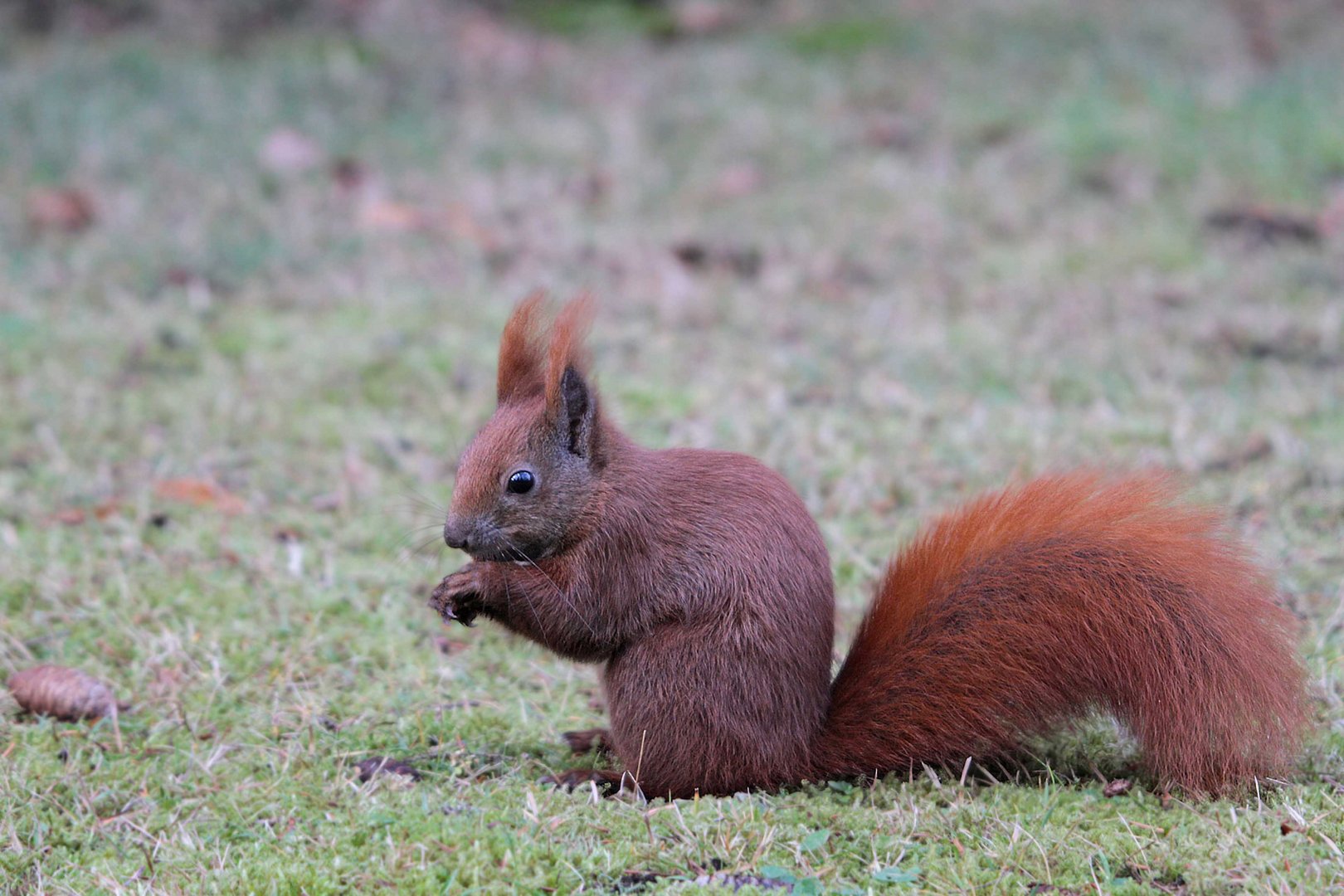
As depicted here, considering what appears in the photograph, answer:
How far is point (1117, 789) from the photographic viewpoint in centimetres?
264

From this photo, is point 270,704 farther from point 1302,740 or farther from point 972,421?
point 972,421

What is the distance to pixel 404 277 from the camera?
6457 millimetres

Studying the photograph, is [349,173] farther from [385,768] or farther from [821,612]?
[821,612]

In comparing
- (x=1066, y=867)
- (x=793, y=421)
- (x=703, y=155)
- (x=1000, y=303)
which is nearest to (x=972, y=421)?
(x=793, y=421)

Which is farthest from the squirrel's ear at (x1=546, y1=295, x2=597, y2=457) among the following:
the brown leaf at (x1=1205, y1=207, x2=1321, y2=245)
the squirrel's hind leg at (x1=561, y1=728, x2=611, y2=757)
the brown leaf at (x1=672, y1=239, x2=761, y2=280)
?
the brown leaf at (x1=1205, y1=207, x2=1321, y2=245)

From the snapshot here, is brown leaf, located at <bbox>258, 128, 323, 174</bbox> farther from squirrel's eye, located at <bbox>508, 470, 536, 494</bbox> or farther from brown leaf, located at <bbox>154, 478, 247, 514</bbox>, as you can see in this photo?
squirrel's eye, located at <bbox>508, 470, 536, 494</bbox>

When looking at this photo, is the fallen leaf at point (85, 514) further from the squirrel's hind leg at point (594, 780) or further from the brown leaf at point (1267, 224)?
the brown leaf at point (1267, 224)

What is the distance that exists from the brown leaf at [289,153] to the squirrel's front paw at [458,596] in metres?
5.10

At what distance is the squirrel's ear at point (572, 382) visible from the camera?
2748 mm

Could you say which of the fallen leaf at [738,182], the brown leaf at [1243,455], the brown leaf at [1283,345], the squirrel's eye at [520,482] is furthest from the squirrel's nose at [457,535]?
the fallen leaf at [738,182]

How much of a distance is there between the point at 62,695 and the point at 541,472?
1.11 meters

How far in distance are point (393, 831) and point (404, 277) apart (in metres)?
4.32

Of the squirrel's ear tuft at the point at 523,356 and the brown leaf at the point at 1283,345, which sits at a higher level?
the squirrel's ear tuft at the point at 523,356

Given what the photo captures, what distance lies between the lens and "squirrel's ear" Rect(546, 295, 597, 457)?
108 inches
